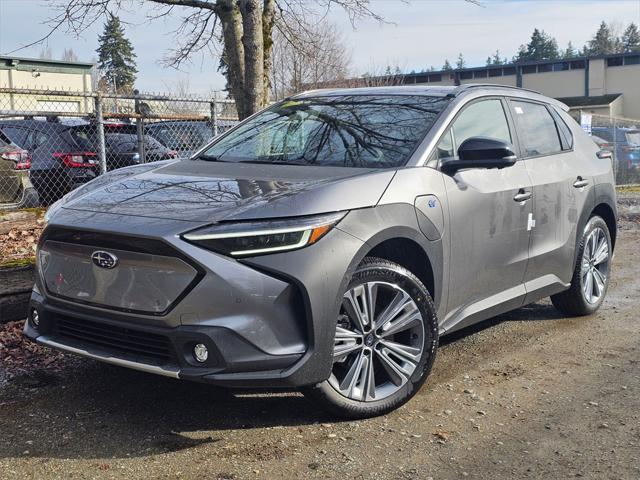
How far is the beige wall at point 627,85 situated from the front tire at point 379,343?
54.5 meters

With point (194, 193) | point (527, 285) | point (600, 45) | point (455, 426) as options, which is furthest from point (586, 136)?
point (600, 45)

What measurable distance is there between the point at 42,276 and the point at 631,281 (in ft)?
19.5

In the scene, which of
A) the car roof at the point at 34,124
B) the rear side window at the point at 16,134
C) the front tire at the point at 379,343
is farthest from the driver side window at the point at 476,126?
the rear side window at the point at 16,134

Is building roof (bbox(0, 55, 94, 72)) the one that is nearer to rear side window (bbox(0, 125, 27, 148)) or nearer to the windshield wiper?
rear side window (bbox(0, 125, 27, 148))

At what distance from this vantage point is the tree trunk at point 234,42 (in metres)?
9.45

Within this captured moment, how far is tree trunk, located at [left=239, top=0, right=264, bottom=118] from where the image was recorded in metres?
8.39

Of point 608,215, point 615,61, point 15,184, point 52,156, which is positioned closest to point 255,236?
point 608,215

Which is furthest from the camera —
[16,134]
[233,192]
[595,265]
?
[16,134]

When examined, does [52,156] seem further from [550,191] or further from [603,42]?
[603,42]

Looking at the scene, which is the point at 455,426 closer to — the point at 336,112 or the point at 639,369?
the point at 639,369

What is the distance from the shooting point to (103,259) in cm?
364

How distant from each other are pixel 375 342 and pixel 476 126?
180cm

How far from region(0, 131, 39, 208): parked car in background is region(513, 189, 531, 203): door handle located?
6.63 meters

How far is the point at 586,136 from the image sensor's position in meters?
6.43
